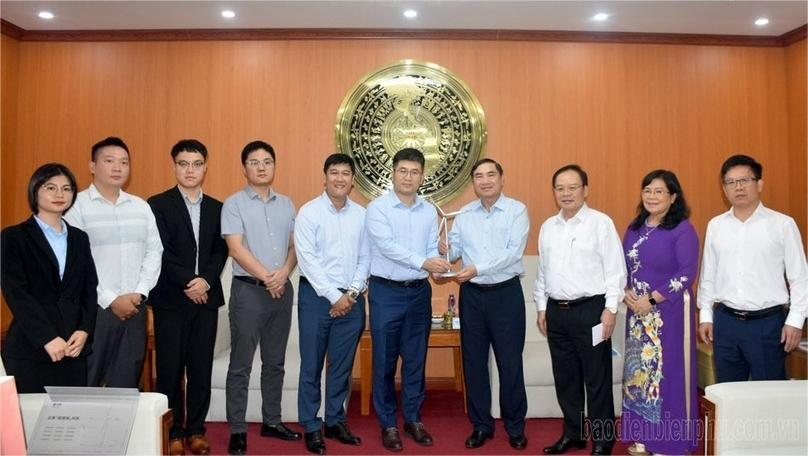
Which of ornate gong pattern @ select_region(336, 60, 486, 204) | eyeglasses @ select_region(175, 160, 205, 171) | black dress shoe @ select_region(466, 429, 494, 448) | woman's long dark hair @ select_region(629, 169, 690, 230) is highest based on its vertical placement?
ornate gong pattern @ select_region(336, 60, 486, 204)

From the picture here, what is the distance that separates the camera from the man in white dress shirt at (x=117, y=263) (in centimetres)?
268

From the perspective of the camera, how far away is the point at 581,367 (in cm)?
292

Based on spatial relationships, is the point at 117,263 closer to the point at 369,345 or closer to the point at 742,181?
the point at 369,345

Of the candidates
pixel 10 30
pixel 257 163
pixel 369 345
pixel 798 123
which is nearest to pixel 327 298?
pixel 257 163

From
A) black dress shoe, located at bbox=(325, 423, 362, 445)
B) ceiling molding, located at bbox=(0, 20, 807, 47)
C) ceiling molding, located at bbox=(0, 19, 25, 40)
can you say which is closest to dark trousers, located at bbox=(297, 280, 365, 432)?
black dress shoe, located at bbox=(325, 423, 362, 445)

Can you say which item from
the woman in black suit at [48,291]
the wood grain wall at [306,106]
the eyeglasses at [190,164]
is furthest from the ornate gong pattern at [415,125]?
the woman in black suit at [48,291]

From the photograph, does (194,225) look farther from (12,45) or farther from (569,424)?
(12,45)

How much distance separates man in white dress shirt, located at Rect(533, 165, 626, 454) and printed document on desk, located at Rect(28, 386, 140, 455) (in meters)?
2.02

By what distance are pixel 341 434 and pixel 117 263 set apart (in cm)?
148

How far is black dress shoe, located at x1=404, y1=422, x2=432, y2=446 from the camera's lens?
307cm

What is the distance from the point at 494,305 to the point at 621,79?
264cm

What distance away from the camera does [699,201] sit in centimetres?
461

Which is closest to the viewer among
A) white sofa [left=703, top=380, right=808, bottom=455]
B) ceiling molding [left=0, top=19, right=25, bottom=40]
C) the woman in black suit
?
white sofa [left=703, top=380, right=808, bottom=455]

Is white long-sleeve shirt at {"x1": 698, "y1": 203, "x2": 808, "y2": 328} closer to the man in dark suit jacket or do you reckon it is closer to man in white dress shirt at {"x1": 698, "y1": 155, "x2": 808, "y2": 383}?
man in white dress shirt at {"x1": 698, "y1": 155, "x2": 808, "y2": 383}
